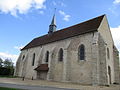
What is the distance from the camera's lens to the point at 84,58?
18.9m

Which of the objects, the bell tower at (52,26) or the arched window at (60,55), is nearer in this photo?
the arched window at (60,55)

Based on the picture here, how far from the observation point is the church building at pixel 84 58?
674 inches

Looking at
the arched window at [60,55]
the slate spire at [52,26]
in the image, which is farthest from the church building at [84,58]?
the slate spire at [52,26]

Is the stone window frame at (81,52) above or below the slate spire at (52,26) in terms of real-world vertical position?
below

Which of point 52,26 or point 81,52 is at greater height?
point 52,26

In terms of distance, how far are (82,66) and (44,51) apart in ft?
34.2

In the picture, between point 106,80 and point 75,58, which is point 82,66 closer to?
point 75,58

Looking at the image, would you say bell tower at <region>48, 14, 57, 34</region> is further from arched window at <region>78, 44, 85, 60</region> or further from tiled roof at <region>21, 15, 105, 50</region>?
arched window at <region>78, 44, 85, 60</region>

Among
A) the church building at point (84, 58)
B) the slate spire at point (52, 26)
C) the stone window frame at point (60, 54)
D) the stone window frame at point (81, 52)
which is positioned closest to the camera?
the church building at point (84, 58)

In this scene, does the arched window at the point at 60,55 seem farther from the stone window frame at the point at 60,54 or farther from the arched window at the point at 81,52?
the arched window at the point at 81,52

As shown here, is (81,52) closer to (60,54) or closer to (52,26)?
(60,54)

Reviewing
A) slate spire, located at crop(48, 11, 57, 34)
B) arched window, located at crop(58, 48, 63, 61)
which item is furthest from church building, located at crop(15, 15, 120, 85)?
slate spire, located at crop(48, 11, 57, 34)

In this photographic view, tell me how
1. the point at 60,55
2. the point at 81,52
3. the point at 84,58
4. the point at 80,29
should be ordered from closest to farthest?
1. the point at 84,58
2. the point at 81,52
3. the point at 80,29
4. the point at 60,55

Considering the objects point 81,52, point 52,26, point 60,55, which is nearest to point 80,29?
point 81,52
